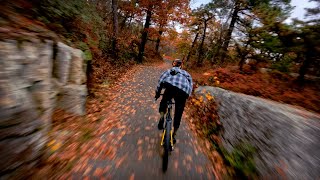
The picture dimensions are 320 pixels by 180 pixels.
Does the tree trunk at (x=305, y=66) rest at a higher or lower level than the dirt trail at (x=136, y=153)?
higher

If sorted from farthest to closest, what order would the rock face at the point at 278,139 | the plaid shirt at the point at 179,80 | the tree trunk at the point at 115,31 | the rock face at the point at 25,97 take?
1. the tree trunk at the point at 115,31
2. the plaid shirt at the point at 179,80
3. the rock face at the point at 278,139
4. the rock face at the point at 25,97

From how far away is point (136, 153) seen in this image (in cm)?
412

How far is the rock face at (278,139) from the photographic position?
288 centimetres

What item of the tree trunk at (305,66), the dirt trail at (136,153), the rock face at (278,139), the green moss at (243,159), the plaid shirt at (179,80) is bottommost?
the dirt trail at (136,153)

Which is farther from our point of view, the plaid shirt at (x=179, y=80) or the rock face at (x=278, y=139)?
the plaid shirt at (x=179, y=80)

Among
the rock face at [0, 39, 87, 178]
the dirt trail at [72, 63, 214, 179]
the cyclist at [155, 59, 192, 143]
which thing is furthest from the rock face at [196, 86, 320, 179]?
the rock face at [0, 39, 87, 178]

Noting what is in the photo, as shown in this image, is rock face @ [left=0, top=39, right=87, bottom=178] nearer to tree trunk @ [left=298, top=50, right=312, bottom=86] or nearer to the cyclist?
the cyclist

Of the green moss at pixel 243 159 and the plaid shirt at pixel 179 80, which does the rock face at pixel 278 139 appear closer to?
the green moss at pixel 243 159

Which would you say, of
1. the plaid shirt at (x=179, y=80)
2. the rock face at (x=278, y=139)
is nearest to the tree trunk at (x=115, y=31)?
the plaid shirt at (x=179, y=80)

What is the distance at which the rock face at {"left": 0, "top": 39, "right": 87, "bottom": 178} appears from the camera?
249 centimetres

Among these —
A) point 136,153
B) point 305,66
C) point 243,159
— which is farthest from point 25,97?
point 305,66

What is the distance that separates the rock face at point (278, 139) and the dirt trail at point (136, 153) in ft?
3.60

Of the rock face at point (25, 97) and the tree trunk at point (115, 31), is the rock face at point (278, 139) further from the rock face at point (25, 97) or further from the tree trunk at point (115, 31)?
the tree trunk at point (115, 31)

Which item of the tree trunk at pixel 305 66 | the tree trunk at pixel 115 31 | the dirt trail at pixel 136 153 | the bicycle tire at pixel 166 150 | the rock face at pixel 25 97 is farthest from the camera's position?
the tree trunk at pixel 115 31
